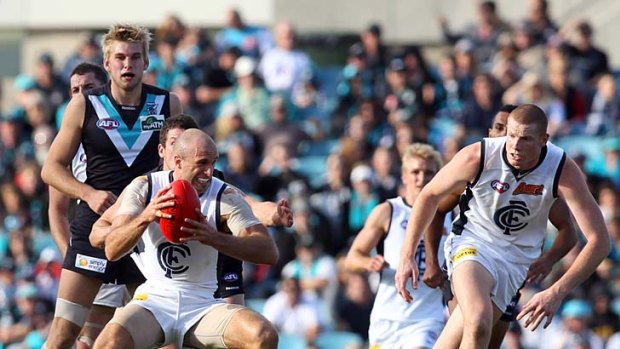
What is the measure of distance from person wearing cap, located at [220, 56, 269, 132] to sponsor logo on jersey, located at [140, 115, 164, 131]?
352 inches

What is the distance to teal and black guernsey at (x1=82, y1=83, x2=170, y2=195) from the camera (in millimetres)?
10695

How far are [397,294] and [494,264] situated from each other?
200cm

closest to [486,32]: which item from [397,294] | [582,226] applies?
[397,294]

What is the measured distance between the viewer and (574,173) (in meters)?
10.1

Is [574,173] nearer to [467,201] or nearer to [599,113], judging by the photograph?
[467,201]

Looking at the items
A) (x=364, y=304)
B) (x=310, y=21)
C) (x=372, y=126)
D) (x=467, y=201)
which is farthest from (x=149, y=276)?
(x=310, y=21)

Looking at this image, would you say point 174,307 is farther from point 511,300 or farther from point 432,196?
point 511,300

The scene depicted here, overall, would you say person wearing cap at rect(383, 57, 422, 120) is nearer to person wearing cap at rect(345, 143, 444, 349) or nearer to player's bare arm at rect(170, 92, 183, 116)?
person wearing cap at rect(345, 143, 444, 349)

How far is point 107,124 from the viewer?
10.7 metres

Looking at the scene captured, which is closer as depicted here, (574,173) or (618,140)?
(574,173)

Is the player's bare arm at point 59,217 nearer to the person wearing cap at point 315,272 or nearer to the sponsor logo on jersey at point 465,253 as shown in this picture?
the sponsor logo on jersey at point 465,253

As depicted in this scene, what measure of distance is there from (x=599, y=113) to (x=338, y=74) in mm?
3952

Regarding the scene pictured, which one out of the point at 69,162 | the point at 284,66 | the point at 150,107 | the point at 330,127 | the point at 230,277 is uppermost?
the point at 150,107

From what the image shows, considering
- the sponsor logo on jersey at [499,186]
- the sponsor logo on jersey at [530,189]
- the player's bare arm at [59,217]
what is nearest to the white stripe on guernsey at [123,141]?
the player's bare arm at [59,217]
